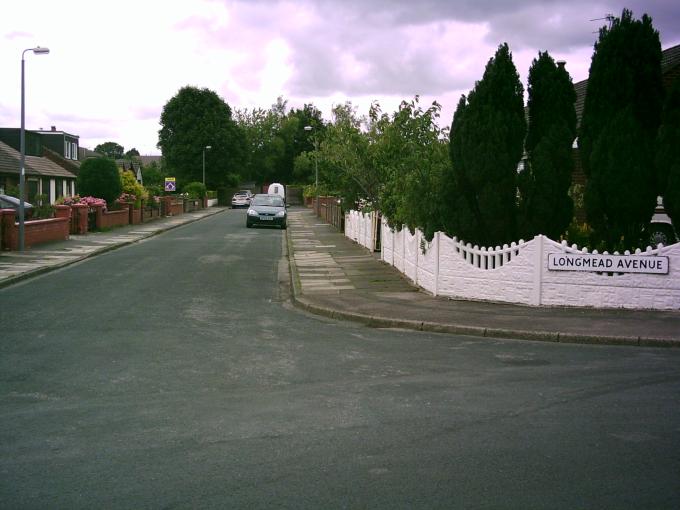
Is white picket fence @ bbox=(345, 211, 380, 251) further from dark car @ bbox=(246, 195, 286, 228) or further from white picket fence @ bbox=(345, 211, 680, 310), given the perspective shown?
white picket fence @ bbox=(345, 211, 680, 310)

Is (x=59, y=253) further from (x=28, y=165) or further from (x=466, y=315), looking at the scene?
(x=28, y=165)

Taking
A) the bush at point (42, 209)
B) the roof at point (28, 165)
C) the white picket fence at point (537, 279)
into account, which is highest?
the roof at point (28, 165)

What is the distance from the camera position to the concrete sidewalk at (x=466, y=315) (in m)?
10.6

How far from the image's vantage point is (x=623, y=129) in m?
13.0

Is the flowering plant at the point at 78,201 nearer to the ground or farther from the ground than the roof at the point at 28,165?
nearer to the ground

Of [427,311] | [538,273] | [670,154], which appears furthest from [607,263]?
[427,311]

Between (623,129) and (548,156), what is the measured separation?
4.27 ft

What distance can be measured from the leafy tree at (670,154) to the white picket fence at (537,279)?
779 mm

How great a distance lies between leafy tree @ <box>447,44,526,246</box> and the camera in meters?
13.5

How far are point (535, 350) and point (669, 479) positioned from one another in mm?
4887

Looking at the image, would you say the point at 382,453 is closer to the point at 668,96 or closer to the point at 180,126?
the point at 668,96

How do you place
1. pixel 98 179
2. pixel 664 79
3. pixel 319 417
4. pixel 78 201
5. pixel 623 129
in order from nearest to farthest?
pixel 319 417
pixel 623 129
pixel 664 79
pixel 78 201
pixel 98 179

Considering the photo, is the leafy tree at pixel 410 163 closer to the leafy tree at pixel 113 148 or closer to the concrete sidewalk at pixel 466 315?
the concrete sidewalk at pixel 466 315

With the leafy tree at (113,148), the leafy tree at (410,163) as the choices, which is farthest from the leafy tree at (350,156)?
the leafy tree at (113,148)
